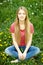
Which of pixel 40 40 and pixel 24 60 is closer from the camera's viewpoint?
pixel 24 60

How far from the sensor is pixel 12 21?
788cm

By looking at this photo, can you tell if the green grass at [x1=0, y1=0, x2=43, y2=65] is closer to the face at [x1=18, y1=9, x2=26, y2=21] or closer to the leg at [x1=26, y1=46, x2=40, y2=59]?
the leg at [x1=26, y1=46, x2=40, y2=59]

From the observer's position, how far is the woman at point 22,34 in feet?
20.2

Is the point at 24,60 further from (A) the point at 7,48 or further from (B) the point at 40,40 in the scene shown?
(B) the point at 40,40

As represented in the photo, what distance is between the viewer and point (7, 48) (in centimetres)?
643

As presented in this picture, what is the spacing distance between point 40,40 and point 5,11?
1628 mm

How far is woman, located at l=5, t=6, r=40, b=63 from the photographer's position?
6160 millimetres

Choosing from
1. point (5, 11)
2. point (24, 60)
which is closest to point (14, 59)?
point (24, 60)

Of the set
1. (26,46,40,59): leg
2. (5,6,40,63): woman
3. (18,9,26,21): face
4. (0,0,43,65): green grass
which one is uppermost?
(18,9,26,21): face

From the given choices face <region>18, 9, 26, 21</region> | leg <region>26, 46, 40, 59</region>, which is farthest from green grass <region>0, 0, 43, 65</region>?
face <region>18, 9, 26, 21</region>

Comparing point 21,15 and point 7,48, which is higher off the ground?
point 21,15

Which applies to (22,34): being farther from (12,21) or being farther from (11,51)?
(12,21)

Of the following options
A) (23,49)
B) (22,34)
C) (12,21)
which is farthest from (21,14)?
(12,21)

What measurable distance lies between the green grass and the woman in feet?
0.47
